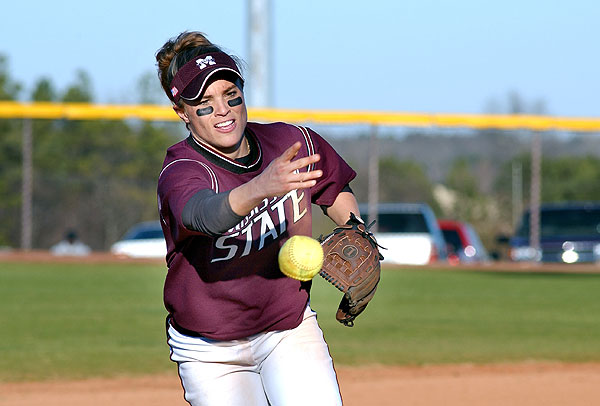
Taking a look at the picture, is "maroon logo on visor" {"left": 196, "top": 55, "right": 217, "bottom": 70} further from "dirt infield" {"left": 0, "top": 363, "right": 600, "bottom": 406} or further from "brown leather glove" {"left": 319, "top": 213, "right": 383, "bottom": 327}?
"dirt infield" {"left": 0, "top": 363, "right": 600, "bottom": 406}

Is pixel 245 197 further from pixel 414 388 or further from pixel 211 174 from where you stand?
pixel 414 388

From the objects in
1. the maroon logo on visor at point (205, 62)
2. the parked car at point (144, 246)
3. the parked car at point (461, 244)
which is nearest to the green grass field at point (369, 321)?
the parked car at point (144, 246)

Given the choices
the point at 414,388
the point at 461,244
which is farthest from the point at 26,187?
the point at 414,388

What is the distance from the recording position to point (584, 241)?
50.6 feet

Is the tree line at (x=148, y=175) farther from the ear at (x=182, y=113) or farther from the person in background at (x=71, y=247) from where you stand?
the ear at (x=182, y=113)

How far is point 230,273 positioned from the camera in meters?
3.00

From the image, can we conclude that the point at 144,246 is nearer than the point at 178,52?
No

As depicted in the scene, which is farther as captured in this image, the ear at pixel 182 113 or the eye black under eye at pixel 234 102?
the ear at pixel 182 113

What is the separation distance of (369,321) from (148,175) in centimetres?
964

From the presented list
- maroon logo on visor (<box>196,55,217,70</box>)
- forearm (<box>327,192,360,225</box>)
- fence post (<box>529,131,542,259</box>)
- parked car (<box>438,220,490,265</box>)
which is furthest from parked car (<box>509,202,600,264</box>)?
maroon logo on visor (<box>196,55,217,70</box>)

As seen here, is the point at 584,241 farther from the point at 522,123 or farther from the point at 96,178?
the point at 96,178

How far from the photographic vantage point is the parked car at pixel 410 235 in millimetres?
15578

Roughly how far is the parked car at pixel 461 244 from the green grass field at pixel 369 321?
9.82ft

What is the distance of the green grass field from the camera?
7.86 m
